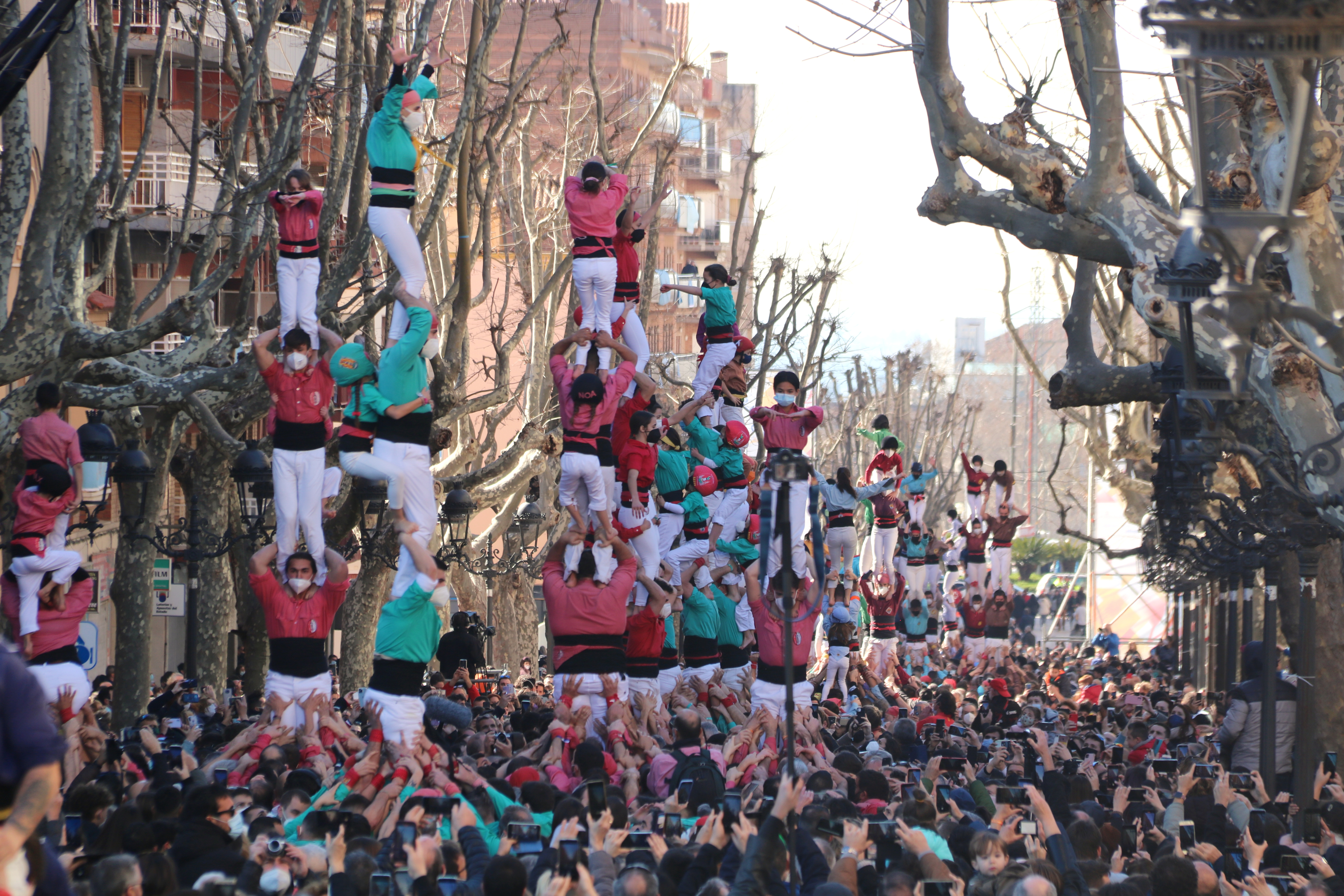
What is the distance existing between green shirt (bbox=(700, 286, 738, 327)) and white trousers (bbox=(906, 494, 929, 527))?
43.1 feet

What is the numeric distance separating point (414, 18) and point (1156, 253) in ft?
64.0

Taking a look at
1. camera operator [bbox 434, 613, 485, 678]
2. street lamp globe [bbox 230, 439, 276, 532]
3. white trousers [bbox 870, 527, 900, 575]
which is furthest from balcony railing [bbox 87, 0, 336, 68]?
white trousers [bbox 870, 527, 900, 575]

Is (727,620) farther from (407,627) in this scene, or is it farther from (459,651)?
(407,627)

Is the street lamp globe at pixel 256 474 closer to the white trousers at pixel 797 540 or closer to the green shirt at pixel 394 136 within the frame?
the green shirt at pixel 394 136

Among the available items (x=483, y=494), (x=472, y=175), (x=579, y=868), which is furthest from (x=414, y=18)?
→ (x=579, y=868)

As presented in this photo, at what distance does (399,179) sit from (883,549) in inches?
654

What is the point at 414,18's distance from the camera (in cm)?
2862

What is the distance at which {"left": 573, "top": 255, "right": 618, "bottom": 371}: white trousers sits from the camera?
48.7ft

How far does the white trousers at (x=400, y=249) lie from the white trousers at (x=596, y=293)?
2345mm

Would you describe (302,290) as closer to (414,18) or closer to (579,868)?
(579,868)

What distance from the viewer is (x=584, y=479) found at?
47.3 feet

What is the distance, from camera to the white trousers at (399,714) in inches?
459

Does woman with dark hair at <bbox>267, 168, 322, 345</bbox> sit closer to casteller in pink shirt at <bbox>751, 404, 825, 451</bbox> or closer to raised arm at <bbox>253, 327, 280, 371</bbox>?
raised arm at <bbox>253, 327, 280, 371</bbox>

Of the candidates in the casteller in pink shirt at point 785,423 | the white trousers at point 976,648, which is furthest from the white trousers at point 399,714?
the white trousers at point 976,648
